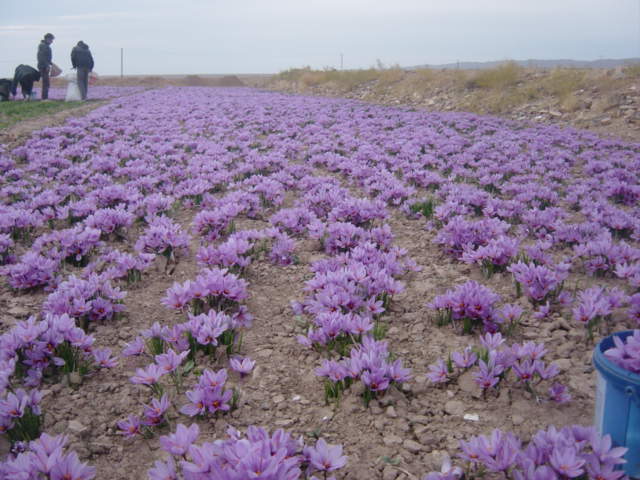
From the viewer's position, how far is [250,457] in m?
1.94

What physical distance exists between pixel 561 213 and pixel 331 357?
450 centimetres

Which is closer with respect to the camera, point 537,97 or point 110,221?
point 110,221

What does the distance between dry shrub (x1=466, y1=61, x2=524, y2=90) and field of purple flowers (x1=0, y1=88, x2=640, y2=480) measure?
1878 centimetres

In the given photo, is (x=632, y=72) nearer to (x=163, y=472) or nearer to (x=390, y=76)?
(x=390, y=76)

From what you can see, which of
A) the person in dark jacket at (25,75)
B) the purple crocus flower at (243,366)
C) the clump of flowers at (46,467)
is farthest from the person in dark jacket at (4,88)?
the clump of flowers at (46,467)

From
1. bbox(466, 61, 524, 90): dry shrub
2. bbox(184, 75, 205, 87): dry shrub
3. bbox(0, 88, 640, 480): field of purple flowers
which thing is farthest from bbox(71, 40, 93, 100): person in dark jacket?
bbox(184, 75, 205, 87): dry shrub

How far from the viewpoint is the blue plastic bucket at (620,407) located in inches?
81.7

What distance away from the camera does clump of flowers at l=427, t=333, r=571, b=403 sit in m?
2.90

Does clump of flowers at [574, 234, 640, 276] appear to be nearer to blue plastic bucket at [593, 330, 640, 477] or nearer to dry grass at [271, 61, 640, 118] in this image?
blue plastic bucket at [593, 330, 640, 477]

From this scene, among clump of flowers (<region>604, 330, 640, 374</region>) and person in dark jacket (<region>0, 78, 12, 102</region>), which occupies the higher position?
person in dark jacket (<region>0, 78, 12, 102</region>)

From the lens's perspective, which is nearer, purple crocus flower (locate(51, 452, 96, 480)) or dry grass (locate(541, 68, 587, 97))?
purple crocus flower (locate(51, 452, 96, 480))

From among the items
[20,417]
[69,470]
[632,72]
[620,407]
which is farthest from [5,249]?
[632,72]

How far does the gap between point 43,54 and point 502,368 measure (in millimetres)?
24214

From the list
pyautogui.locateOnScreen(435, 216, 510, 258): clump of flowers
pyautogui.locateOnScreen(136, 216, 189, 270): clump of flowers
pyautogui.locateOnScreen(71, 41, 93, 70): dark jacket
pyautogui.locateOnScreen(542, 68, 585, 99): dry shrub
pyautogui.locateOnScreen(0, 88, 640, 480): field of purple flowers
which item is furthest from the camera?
pyautogui.locateOnScreen(71, 41, 93, 70): dark jacket
